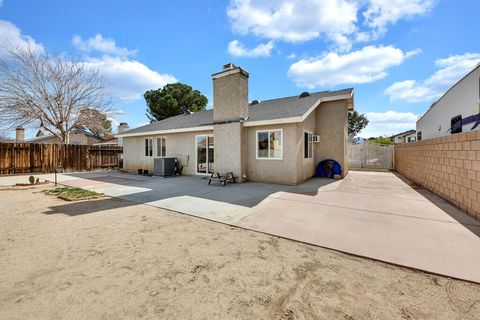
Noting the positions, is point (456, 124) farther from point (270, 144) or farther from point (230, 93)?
point (230, 93)

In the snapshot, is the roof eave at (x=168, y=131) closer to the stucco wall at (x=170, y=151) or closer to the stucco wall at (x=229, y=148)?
the stucco wall at (x=170, y=151)

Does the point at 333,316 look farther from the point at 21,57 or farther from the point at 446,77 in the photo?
the point at 21,57

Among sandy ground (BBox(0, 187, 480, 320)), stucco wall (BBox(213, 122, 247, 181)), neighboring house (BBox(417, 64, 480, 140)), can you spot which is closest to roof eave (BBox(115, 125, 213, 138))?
stucco wall (BBox(213, 122, 247, 181))

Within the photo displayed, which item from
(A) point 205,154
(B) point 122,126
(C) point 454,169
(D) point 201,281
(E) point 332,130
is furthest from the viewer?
(B) point 122,126

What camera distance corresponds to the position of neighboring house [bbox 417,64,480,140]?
699cm

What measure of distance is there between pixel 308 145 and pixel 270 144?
2268mm

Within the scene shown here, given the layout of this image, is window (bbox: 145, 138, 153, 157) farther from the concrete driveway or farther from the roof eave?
the concrete driveway

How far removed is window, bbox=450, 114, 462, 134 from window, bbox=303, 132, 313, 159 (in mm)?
5749

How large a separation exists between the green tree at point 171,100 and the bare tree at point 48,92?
21.5 ft

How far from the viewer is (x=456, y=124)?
27.8 ft

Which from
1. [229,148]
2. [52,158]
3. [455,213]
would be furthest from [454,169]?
[52,158]

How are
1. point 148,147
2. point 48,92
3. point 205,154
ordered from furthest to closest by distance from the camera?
point 48,92
point 148,147
point 205,154

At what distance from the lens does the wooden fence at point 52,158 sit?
1227cm

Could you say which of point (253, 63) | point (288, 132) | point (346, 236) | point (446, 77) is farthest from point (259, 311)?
point (446, 77)
